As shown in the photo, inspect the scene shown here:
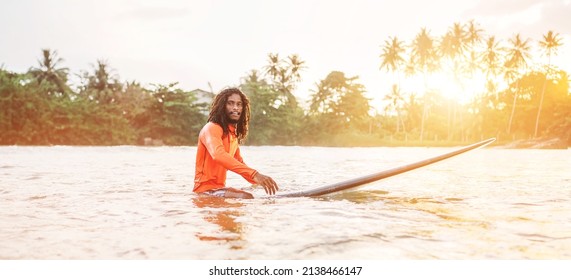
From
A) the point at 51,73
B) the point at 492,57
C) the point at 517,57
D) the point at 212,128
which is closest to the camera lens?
the point at 212,128

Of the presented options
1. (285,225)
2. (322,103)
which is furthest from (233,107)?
(322,103)

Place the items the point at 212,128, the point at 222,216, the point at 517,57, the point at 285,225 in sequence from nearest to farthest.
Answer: the point at 285,225 → the point at 222,216 → the point at 212,128 → the point at 517,57

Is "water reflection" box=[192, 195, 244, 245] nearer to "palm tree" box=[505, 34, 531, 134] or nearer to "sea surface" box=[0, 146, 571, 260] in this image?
"sea surface" box=[0, 146, 571, 260]

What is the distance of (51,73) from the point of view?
19.0 metres

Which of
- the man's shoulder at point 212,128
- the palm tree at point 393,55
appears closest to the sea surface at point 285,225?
the man's shoulder at point 212,128

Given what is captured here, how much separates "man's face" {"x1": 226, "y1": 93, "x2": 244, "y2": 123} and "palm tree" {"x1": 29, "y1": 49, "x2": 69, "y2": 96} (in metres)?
15.5

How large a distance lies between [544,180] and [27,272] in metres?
5.38

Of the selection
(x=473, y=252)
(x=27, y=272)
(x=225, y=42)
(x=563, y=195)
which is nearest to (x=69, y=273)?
(x=27, y=272)

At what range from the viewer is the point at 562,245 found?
2.36 metres

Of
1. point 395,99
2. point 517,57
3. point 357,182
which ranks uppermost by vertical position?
point 517,57

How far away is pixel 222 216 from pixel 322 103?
2605cm

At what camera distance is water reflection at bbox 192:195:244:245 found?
2.52m

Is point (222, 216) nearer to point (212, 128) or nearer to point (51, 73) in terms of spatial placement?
point (212, 128)

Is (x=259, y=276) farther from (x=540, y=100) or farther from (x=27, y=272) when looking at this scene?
(x=540, y=100)
